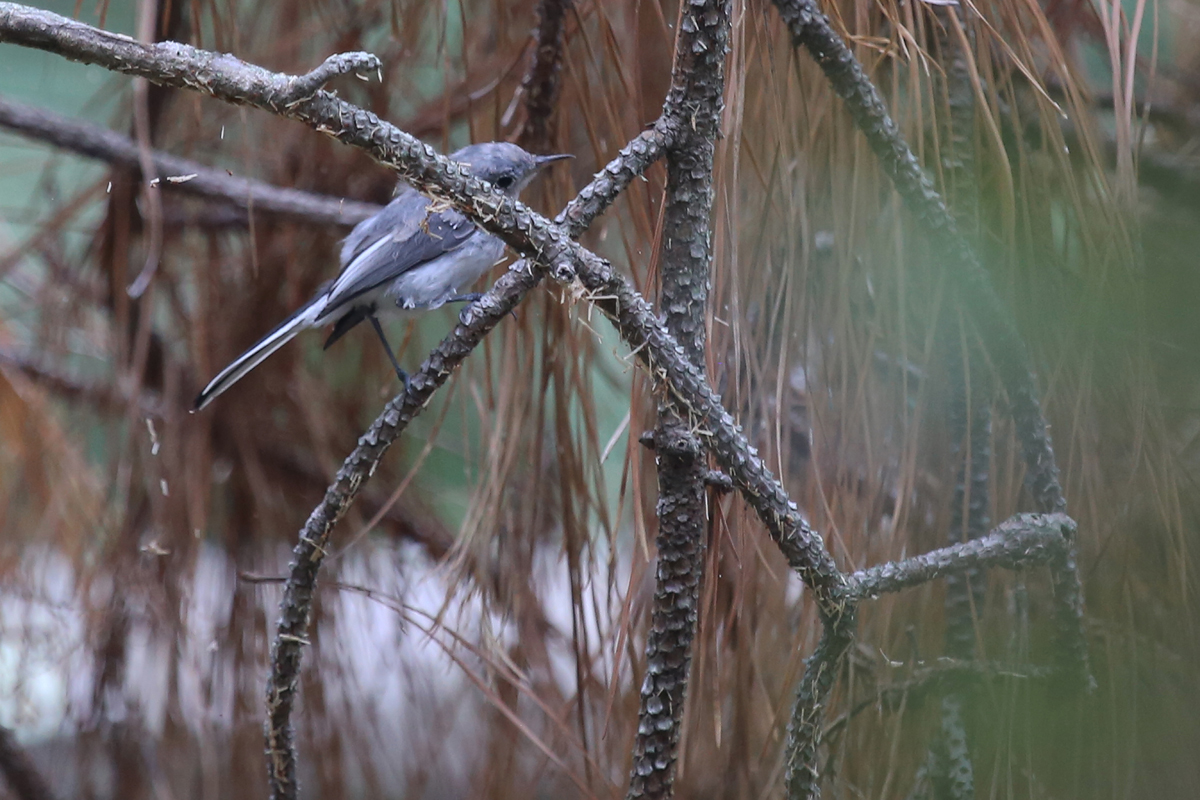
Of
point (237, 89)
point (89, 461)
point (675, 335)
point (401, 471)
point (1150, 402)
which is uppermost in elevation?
point (89, 461)

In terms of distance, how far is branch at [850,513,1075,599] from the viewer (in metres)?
0.72

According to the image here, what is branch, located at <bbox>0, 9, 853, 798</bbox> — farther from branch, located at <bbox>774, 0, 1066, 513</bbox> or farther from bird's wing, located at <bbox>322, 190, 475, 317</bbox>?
bird's wing, located at <bbox>322, 190, 475, 317</bbox>

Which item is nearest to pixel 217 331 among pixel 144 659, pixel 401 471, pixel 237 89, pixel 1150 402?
pixel 401 471

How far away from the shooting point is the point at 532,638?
4.34ft

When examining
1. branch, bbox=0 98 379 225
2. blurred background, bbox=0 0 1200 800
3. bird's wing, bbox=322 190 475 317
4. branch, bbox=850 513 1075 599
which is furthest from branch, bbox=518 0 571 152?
branch, bbox=850 513 1075 599

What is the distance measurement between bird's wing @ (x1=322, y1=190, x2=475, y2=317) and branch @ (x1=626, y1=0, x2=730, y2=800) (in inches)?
30.8

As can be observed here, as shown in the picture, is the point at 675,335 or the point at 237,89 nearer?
the point at 237,89

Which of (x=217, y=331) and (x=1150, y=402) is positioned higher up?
(x=217, y=331)

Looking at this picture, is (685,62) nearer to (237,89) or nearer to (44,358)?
(237,89)

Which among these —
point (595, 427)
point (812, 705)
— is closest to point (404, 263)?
point (595, 427)

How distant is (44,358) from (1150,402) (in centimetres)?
159

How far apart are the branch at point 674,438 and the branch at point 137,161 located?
856 millimetres

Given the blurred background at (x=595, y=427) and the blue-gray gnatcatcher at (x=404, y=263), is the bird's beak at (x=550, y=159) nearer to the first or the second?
the blurred background at (x=595, y=427)

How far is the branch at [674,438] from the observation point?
73 centimetres
